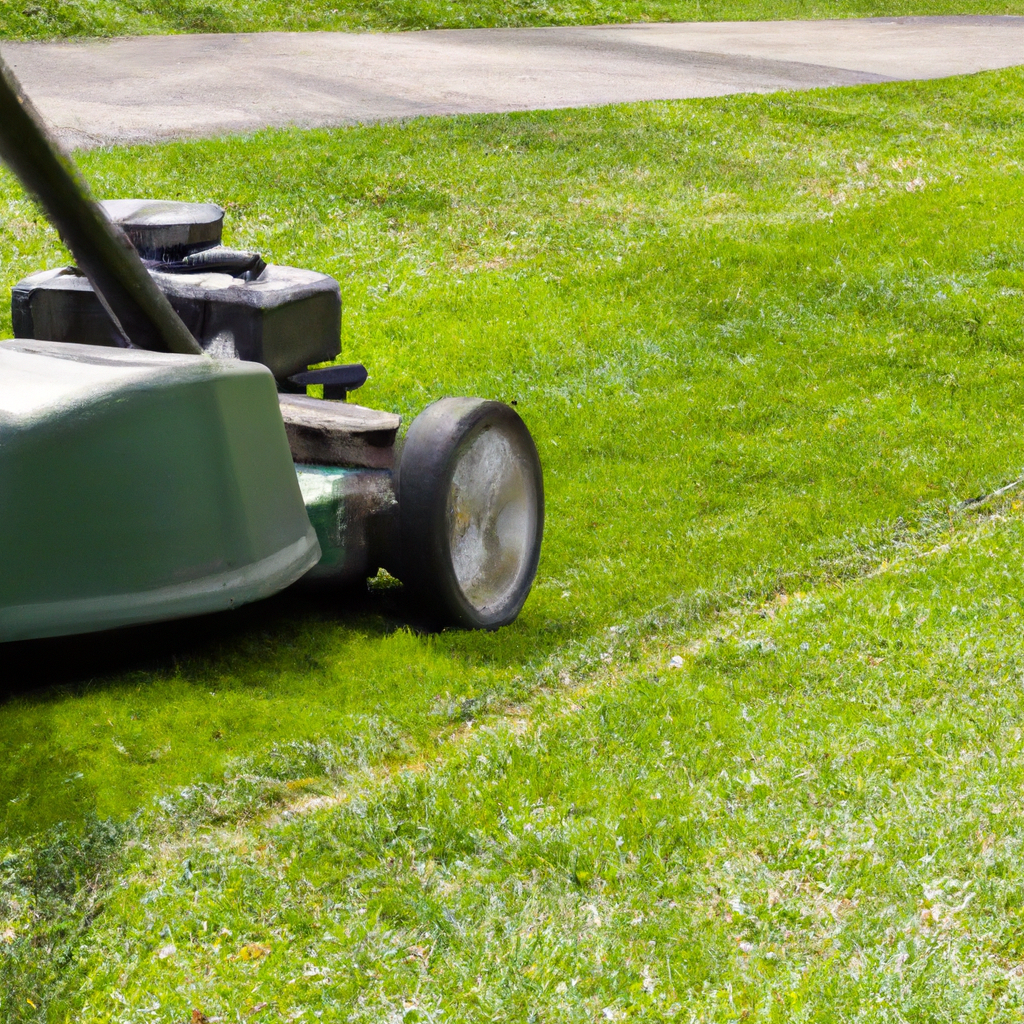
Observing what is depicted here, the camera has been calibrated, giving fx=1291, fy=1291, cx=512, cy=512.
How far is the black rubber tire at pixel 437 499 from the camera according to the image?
4.54 metres

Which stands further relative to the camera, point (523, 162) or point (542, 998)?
point (523, 162)

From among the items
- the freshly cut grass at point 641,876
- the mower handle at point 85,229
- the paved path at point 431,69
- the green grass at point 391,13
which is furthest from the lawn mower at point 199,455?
the green grass at point 391,13

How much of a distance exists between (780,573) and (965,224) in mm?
5879

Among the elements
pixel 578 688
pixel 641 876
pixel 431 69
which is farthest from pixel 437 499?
pixel 431 69

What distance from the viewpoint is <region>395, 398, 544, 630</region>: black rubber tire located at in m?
4.54

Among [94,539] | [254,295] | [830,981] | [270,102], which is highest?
[270,102]

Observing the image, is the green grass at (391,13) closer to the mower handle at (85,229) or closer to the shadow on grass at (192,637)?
the shadow on grass at (192,637)

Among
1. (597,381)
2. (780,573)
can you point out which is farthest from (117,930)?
(597,381)

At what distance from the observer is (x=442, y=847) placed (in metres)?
3.52

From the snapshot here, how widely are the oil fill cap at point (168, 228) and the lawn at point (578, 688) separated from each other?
160 cm

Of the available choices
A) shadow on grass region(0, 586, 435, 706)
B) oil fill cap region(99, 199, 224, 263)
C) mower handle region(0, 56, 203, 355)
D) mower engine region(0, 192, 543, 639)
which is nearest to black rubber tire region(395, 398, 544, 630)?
mower engine region(0, 192, 543, 639)

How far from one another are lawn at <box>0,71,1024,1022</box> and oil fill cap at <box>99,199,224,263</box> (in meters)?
1.60

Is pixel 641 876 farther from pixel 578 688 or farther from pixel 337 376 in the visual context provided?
pixel 337 376

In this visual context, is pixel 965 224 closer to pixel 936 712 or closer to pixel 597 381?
pixel 597 381
